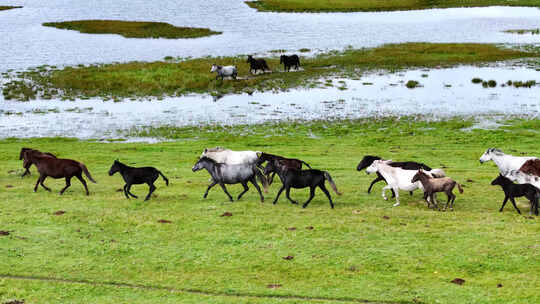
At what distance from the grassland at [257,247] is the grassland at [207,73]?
110 feet

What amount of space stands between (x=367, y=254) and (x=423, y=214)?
4.09m

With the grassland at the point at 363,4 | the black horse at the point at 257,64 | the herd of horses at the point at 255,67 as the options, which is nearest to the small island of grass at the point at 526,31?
the grassland at the point at 363,4

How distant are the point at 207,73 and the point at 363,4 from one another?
268 feet

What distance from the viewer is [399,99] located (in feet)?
165

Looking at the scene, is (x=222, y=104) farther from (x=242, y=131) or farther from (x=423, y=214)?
(x=423, y=214)

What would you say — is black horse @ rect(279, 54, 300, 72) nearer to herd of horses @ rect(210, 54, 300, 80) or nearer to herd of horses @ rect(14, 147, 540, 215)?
herd of horses @ rect(210, 54, 300, 80)

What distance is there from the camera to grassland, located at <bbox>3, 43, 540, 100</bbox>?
2170 inches

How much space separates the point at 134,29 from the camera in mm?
101375

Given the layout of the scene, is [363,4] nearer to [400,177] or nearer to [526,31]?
[526,31]

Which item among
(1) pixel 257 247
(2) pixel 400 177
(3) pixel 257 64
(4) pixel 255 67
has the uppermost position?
(3) pixel 257 64

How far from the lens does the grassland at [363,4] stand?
127 meters

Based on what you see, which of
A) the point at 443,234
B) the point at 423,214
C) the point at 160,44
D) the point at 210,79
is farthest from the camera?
the point at 160,44

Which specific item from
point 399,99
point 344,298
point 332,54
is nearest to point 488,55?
point 332,54

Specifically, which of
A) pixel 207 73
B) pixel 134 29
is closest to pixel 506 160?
pixel 207 73
